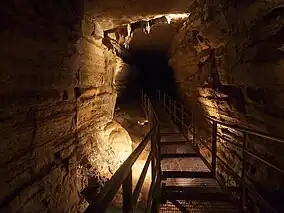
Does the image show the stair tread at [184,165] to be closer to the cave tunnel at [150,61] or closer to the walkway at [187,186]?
the walkway at [187,186]

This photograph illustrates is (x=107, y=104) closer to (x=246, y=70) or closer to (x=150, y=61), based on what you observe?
(x=246, y=70)

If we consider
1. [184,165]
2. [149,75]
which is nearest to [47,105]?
[184,165]

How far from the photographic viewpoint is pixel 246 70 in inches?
215

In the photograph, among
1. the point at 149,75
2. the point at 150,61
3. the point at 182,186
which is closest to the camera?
the point at 182,186

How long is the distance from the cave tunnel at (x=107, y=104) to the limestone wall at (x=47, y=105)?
2 cm

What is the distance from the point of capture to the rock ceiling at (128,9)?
20.1ft

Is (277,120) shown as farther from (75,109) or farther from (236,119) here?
(75,109)

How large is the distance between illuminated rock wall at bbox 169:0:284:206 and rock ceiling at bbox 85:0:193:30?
2.19 ft

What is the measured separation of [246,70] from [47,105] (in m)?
3.88

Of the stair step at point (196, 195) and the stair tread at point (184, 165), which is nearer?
the stair step at point (196, 195)

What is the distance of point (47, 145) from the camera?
473cm

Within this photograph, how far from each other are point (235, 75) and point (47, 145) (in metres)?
4.25

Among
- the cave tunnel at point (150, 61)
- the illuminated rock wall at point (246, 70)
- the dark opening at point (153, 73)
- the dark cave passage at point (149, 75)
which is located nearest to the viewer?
the illuminated rock wall at point (246, 70)

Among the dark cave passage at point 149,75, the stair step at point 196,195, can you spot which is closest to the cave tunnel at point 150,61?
the dark cave passage at point 149,75
